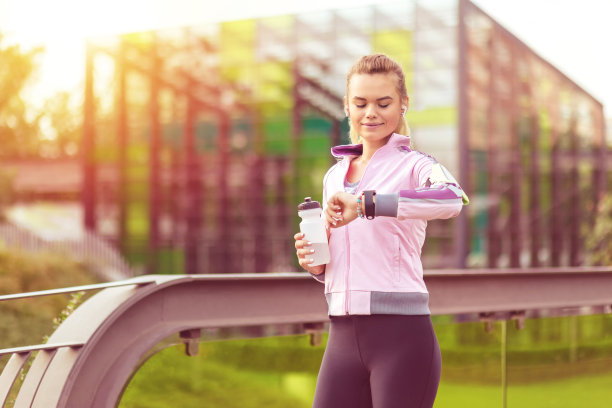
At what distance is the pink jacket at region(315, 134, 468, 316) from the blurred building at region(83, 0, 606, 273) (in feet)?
89.8

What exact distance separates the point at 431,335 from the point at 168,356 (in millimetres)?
1472

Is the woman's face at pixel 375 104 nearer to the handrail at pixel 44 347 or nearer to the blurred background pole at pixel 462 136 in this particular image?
the handrail at pixel 44 347

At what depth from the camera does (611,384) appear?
230 inches

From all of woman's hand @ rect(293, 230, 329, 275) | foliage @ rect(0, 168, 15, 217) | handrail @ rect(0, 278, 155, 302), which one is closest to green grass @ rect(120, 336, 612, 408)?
handrail @ rect(0, 278, 155, 302)

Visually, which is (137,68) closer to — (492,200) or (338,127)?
(338,127)

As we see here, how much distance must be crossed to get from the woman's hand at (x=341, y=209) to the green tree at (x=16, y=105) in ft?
129

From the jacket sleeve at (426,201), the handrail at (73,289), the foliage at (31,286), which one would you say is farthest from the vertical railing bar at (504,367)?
the foliage at (31,286)

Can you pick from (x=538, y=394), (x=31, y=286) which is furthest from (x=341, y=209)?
(x=31, y=286)

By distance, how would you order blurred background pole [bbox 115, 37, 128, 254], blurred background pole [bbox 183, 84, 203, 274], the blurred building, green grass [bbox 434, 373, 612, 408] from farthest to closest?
blurred background pole [bbox 115, 37, 128, 254]
blurred background pole [bbox 183, 84, 203, 274]
the blurred building
green grass [bbox 434, 373, 612, 408]

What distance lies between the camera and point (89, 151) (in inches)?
1554

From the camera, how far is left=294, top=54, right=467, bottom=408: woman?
2.43 meters

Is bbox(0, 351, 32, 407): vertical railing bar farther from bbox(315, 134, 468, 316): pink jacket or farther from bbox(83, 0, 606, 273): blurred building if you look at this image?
bbox(83, 0, 606, 273): blurred building

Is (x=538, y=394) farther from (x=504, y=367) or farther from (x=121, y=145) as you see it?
(x=121, y=145)

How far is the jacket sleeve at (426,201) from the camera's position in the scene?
93.7 inches
